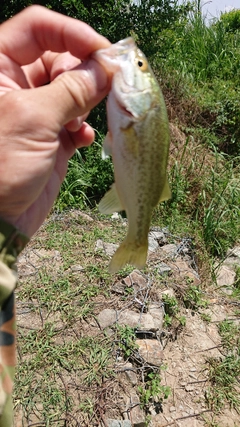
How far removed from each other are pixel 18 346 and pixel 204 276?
252 cm

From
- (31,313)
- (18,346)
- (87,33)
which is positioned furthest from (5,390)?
(31,313)

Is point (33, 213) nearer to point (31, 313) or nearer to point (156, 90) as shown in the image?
point (156, 90)

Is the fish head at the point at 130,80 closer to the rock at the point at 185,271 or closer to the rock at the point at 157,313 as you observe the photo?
the rock at the point at 157,313

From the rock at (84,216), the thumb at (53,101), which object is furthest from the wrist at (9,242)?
the rock at (84,216)

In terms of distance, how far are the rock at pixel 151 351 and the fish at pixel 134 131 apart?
1939 mm

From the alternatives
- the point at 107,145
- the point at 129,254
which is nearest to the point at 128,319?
the point at 129,254

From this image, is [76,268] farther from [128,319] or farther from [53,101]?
[53,101]

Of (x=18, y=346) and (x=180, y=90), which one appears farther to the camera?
(x=180, y=90)

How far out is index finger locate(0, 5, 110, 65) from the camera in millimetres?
1761

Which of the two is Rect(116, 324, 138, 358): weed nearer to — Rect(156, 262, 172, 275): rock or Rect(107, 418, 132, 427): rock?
Rect(107, 418, 132, 427): rock

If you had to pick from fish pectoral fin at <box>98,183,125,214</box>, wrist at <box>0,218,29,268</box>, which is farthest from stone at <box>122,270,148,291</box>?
wrist at <box>0,218,29,268</box>

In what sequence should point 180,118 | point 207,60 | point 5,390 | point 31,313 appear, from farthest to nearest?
1. point 207,60
2. point 180,118
3. point 31,313
4. point 5,390

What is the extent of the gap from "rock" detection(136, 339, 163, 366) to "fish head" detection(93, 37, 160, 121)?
2345 mm

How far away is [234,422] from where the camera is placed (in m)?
3.37
